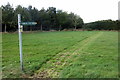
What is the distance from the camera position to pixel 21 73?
9.66ft

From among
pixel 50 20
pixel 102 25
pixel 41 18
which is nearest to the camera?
pixel 41 18

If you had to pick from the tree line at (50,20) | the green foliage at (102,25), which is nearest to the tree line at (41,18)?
the tree line at (50,20)

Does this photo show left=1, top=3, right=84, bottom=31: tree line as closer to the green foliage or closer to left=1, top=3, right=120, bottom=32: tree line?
left=1, top=3, right=120, bottom=32: tree line

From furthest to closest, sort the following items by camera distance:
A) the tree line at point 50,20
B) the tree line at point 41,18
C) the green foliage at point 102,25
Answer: the green foliage at point 102,25 → the tree line at point 50,20 → the tree line at point 41,18

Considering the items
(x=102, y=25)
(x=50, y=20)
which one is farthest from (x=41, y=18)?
(x=102, y=25)

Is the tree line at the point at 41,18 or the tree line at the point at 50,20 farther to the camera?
the tree line at the point at 50,20

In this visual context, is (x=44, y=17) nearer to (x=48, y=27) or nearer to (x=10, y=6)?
(x=48, y=27)

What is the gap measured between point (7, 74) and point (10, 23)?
21822mm

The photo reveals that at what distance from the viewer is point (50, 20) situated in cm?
3456

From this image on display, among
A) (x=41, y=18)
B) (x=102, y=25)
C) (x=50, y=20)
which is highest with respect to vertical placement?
(x=41, y=18)

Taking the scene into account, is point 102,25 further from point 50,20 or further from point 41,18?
point 41,18

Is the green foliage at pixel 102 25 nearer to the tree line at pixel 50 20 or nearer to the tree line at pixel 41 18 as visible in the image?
the tree line at pixel 50 20

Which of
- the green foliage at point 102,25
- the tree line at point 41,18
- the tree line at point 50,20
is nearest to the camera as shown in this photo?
the tree line at point 41,18

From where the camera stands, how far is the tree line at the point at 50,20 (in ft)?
78.1
